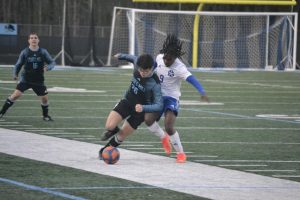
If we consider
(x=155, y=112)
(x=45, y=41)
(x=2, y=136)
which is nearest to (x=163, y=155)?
(x=155, y=112)

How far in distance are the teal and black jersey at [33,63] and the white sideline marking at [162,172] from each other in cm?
369

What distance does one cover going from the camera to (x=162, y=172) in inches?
449

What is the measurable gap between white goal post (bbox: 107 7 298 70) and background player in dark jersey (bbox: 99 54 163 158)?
1047 inches

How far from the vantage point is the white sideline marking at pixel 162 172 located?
10.1m

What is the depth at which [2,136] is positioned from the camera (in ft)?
48.1

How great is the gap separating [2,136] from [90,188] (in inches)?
191

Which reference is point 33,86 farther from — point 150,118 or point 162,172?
point 162,172

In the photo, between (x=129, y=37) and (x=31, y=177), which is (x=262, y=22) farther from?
(x=31, y=177)

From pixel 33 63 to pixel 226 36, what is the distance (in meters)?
22.9

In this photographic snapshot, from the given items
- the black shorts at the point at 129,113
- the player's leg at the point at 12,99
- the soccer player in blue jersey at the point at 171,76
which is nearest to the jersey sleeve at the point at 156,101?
the black shorts at the point at 129,113

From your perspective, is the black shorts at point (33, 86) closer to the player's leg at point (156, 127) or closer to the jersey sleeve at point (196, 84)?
the player's leg at point (156, 127)

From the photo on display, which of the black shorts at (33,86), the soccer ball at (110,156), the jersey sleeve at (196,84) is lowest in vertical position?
the soccer ball at (110,156)

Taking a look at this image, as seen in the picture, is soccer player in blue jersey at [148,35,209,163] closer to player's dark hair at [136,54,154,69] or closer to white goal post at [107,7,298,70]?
player's dark hair at [136,54,154,69]

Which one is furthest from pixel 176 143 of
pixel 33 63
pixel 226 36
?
pixel 226 36
